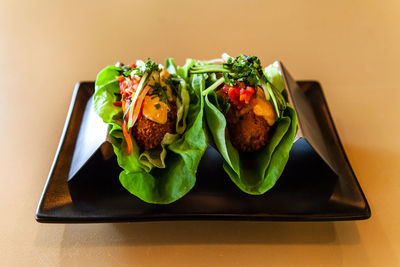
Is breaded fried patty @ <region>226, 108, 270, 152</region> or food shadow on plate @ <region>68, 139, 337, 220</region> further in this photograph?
breaded fried patty @ <region>226, 108, 270, 152</region>

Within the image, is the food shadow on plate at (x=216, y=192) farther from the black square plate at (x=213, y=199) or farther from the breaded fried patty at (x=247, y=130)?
the breaded fried patty at (x=247, y=130)

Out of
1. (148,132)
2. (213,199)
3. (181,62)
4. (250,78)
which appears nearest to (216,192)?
(213,199)

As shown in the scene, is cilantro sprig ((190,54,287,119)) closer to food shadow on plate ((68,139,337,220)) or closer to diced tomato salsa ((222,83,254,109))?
diced tomato salsa ((222,83,254,109))

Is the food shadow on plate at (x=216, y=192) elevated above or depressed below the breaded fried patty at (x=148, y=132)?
below

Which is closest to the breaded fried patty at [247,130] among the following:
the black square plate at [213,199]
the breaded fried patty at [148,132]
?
the black square plate at [213,199]

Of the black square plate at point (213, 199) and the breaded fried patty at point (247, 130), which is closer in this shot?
the black square plate at point (213, 199)

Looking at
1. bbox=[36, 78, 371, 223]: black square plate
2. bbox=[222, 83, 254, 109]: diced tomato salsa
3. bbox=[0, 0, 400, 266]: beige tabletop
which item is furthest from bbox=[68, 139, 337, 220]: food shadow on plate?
bbox=[222, 83, 254, 109]: diced tomato salsa
